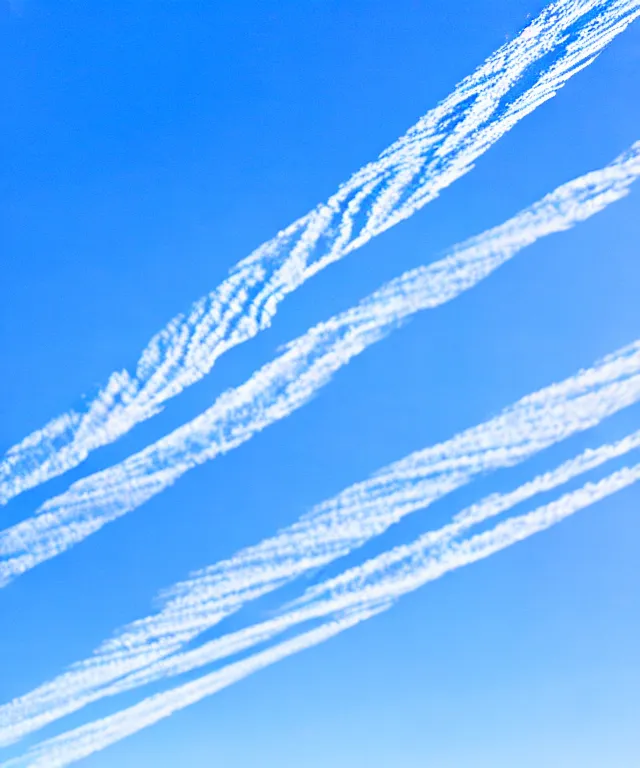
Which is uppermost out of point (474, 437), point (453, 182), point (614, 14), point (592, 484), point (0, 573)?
point (614, 14)

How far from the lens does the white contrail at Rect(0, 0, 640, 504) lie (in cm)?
470

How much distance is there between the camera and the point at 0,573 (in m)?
4.92

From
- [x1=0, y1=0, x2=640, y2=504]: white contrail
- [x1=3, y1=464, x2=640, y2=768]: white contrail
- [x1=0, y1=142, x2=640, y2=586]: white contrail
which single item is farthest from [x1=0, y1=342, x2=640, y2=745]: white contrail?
[x1=0, y1=0, x2=640, y2=504]: white contrail

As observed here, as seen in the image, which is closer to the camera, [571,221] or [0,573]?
[571,221]

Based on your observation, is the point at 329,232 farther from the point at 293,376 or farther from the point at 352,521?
the point at 352,521

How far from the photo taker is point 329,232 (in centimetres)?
471

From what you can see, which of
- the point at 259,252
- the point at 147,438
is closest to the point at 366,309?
the point at 259,252

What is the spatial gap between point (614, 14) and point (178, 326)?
3268 millimetres

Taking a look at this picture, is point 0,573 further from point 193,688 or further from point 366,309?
point 366,309

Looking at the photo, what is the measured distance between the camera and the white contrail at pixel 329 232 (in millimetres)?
4695

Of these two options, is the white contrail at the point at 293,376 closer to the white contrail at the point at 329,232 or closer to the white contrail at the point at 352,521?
the white contrail at the point at 329,232

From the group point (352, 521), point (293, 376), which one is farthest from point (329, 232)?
point (352, 521)

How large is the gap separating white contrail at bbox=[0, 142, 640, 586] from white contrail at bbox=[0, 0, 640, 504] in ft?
0.76

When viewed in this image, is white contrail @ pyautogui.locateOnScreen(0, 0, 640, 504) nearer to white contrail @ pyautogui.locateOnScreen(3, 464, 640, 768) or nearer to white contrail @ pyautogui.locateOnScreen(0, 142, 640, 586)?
white contrail @ pyautogui.locateOnScreen(0, 142, 640, 586)
